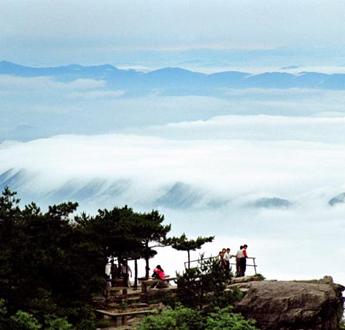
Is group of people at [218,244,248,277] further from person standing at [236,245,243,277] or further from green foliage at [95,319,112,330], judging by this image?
green foliage at [95,319,112,330]

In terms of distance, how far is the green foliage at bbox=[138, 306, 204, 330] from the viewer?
35188 mm

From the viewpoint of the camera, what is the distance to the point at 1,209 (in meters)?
36.9

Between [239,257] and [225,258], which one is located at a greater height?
[239,257]

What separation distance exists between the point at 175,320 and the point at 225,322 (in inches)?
68.3

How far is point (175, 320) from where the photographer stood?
35.4 m

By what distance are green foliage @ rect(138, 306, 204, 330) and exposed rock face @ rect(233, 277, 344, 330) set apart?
2.76 m

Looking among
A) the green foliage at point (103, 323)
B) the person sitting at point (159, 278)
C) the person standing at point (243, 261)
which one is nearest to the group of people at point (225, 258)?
the person standing at point (243, 261)

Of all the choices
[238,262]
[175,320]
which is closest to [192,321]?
[175,320]

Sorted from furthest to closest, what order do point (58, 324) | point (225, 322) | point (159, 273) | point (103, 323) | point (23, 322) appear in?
1. point (159, 273)
2. point (103, 323)
3. point (225, 322)
4. point (58, 324)
5. point (23, 322)

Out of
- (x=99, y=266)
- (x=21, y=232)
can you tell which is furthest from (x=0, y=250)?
(x=99, y=266)

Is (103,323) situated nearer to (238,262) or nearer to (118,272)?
(118,272)

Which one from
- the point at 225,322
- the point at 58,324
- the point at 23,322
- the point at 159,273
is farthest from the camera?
the point at 159,273

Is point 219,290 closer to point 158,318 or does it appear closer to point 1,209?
point 158,318

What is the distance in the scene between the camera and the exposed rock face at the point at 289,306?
38.0 metres
